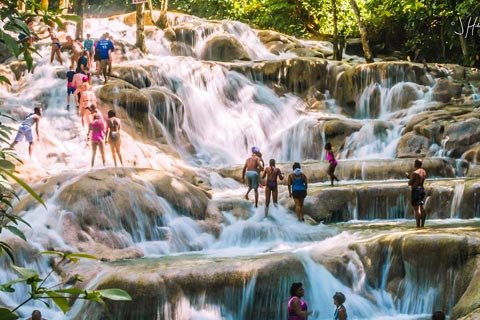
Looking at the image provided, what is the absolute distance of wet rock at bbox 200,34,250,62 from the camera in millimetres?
31797

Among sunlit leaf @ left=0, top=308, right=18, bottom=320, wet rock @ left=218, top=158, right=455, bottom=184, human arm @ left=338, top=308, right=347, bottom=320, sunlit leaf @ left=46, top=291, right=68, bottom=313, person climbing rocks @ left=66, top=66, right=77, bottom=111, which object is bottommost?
human arm @ left=338, top=308, right=347, bottom=320

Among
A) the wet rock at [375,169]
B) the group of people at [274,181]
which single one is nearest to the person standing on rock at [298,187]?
the group of people at [274,181]

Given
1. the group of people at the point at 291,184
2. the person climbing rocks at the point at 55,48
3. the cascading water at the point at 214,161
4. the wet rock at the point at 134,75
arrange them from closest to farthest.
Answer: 1. the cascading water at the point at 214,161
2. the group of people at the point at 291,184
3. the wet rock at the point at 134,75
4. the person climbing rocks at the point at 55,48

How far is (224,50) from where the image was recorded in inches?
1257

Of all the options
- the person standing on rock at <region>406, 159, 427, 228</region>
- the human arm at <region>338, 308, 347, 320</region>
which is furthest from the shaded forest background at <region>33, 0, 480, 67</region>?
the human arm at <region>338, 308, 347, 320</region>

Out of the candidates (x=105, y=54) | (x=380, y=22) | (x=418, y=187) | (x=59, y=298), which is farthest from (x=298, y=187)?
(x=380, y=22)

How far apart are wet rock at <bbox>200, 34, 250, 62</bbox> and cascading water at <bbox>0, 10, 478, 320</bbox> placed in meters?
0.37

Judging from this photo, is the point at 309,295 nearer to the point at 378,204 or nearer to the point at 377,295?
the point at 377,295

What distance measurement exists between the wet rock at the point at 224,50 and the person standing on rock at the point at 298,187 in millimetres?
16281

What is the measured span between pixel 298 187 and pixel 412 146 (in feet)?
22.9

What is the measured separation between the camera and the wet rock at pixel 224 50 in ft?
104

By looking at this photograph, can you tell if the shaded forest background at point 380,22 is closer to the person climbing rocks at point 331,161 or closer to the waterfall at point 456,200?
the person climbing rocks at point 331,161

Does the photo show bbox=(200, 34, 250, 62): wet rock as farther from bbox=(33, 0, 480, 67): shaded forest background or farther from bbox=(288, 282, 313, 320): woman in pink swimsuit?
bbox=(288, 282, 313, 320): woman in pink swimsuit

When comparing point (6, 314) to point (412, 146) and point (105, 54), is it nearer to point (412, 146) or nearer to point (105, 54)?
point (412, 146)
